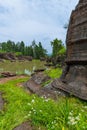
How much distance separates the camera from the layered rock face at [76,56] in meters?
8.92

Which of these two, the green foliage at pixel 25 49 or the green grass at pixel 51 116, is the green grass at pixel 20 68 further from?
the green foliage at pixel 25 49

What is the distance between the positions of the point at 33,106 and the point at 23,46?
104 metres

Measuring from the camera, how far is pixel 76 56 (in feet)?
32.0

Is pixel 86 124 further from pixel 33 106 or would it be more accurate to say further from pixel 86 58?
pixel 86 58

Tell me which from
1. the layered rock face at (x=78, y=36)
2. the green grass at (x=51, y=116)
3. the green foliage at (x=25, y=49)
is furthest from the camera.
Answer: the green foliage at (x=25, y=49)

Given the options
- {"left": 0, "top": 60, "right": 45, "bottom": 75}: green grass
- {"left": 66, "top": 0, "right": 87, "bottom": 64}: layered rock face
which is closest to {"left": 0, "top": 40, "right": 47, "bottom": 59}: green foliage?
{"left": 0, "top": 60, "right": 45, "bottom": 75}: green grass

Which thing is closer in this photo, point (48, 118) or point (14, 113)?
point (48, 118)

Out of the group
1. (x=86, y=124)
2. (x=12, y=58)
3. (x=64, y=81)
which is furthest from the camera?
(x=12, y=58)

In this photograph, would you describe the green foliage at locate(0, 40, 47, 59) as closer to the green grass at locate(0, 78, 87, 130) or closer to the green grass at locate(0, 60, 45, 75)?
the green grass at locate(0, 60, 45, 75)

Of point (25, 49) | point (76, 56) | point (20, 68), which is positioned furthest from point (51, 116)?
point (25, 49)

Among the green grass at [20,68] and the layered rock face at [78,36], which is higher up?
the layered rock face at [78,36]

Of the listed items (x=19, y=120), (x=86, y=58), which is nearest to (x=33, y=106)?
(x=19, y=120)

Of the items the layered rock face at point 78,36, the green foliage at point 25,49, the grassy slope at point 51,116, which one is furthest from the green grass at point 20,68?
the green foliage at point 25,49

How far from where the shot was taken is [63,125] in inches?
207
